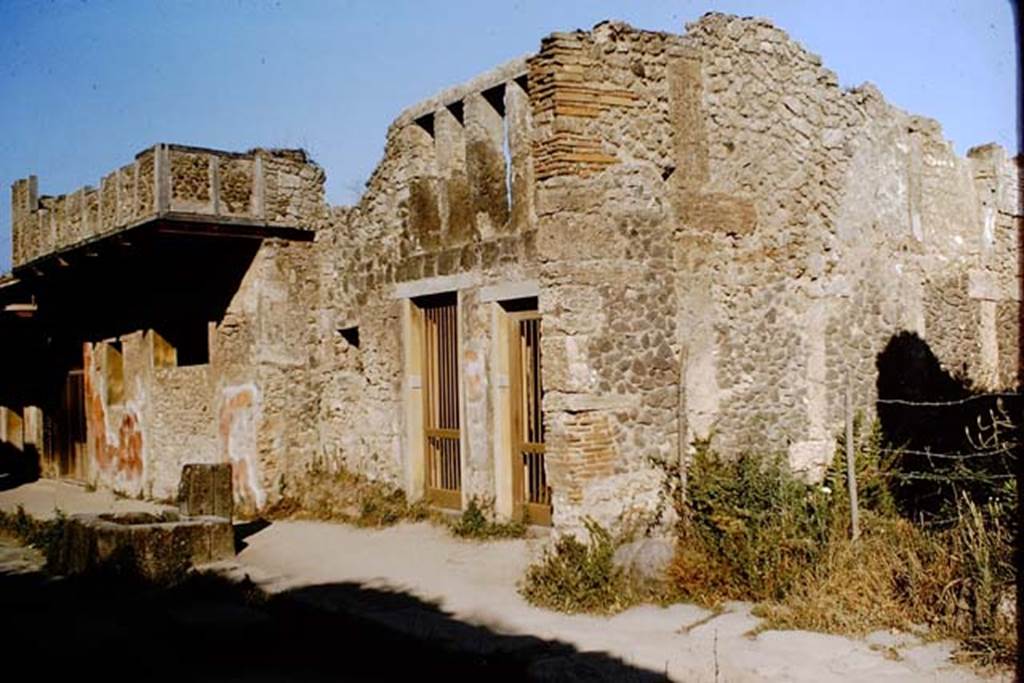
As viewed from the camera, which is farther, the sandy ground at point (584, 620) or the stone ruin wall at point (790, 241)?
the stone ruin wall at point (790, 241)

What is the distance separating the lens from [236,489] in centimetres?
1356

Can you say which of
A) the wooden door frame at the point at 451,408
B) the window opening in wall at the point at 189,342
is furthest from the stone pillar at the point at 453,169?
the window opening in wall at the point at 189,342

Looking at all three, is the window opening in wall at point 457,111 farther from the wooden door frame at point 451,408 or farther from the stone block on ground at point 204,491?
the stone block on ground at point 204,491

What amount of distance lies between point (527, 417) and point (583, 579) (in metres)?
3.04

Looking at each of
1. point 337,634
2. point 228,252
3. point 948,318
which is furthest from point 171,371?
point 948,318

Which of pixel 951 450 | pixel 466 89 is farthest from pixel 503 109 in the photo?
pixel 951 450

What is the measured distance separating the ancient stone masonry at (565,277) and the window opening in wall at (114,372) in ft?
1.79

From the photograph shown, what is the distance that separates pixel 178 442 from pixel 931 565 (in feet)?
37.5

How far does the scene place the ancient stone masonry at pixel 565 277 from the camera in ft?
29.0

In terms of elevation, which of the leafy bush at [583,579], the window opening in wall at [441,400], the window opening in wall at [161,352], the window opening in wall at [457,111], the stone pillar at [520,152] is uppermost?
the window opening in wall at [457,111]

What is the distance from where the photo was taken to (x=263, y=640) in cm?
761

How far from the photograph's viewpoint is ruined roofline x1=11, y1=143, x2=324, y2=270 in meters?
12.5

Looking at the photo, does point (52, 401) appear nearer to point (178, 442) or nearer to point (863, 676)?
point (178, 442)

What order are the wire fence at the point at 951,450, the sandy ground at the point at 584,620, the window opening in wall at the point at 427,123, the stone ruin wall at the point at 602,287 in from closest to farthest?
the sandy ground at the point at 584,620, the wire fence at the point at 951,450, the stone ruin wall at the point at 602,287, the window opening in wall at the point at 427,123
